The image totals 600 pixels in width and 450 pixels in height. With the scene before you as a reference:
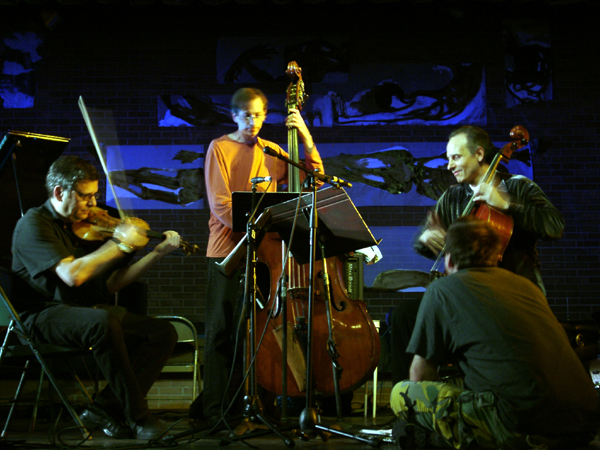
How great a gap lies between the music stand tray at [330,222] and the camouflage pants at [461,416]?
2.46 feet

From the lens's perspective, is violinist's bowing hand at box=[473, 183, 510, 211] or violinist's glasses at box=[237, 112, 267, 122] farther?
violinist's glasses at box=[237, 112, 267, 122]

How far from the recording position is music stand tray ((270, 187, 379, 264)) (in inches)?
106

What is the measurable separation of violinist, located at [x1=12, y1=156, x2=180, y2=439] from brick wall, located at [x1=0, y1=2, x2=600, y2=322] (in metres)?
2.31

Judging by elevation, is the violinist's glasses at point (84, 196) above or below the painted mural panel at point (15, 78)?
below

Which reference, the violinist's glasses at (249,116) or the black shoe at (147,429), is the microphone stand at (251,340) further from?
the violinist's glasses at (249,116)

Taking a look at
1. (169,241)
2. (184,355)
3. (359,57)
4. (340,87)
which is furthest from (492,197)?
(359,57)

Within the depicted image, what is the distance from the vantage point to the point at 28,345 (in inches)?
117

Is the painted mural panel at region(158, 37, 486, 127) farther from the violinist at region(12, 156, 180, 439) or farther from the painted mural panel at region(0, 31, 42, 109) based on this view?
the violinist at region(12, 156, 180, 439)

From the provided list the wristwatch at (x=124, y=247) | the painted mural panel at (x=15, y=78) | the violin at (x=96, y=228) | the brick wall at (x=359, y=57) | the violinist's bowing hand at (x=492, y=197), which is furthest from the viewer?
the painted mural panel at (x=15, y=78)

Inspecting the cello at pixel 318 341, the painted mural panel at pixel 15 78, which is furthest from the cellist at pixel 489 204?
the painted mural panel at pixel 15 78

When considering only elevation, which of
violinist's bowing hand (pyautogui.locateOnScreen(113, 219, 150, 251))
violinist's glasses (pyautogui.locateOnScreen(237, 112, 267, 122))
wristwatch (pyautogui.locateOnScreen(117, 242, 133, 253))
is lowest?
wristwatch (pyautogui.locateOnScreen(117, 242, 133, 253))

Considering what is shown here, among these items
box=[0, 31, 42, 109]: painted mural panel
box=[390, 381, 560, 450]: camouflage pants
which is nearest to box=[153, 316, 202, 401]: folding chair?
box=[390, 381, 560, 450]: camouflage pants

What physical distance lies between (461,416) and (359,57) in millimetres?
4196

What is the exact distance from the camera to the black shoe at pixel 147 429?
2773 mm
